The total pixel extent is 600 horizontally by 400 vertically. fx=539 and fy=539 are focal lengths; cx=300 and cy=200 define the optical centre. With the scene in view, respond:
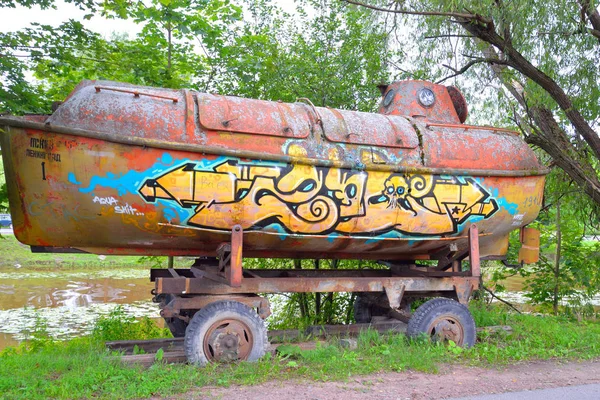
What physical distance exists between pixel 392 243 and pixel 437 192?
91 cm

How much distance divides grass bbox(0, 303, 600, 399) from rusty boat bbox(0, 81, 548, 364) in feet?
1.34

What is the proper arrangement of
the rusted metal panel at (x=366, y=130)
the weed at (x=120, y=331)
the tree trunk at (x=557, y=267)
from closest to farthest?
the rusted metal panel at (x=366, y=130) < the weed at (x=120, y=331) < the tree trunk at (x=557, y=267)

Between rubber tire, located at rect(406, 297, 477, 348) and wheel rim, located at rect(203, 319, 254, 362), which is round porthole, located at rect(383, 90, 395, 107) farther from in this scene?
wheel rim, located at rect(203, 319, 254, 362)

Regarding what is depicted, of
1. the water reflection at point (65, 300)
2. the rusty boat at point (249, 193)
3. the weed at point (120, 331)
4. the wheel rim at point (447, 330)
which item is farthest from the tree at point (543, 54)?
the water reflection at point (65, 300)

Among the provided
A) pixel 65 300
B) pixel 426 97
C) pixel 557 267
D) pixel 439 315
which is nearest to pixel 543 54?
pixel 426 97

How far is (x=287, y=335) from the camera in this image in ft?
24.1

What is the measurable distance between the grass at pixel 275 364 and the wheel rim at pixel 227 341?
0.58 feet

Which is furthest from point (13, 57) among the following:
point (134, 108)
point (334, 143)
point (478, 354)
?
point (478, 354)

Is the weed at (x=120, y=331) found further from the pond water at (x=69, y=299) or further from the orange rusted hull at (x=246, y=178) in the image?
the pond water at (x=69, y=299)

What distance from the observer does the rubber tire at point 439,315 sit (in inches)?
268

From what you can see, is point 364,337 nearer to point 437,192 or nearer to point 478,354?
point 478,354

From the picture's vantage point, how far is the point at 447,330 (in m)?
6.93

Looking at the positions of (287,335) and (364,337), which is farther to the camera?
(287,335)

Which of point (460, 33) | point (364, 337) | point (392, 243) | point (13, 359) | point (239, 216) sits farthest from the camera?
point (460, 33)
